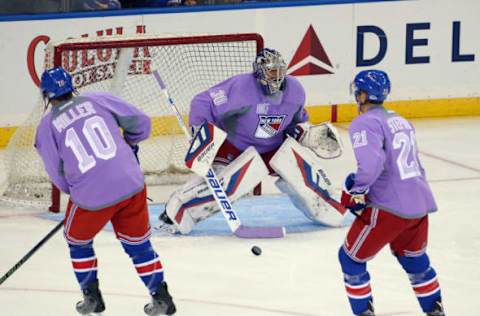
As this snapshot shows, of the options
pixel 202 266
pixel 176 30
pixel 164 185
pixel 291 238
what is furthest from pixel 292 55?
pixel 202 266

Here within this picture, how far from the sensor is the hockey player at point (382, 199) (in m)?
4.34

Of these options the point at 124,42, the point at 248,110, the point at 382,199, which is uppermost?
the point at 124,42

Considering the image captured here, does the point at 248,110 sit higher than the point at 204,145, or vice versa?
the point at 248,110

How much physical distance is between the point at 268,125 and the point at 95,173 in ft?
6.28

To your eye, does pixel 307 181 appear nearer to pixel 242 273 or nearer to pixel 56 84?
pixel 242 273

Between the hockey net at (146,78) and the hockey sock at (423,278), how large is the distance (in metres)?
2.69

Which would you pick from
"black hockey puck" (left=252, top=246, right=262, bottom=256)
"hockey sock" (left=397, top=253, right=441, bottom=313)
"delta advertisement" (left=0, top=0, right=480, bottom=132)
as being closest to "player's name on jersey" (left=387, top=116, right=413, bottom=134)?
"hockey sock" (left=397, top=253, right=441, bottom=313)

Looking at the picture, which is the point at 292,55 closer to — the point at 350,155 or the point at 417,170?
the point at 350,155

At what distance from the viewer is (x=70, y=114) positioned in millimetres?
4527

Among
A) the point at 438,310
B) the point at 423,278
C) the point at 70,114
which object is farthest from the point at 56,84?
the point at 438,310

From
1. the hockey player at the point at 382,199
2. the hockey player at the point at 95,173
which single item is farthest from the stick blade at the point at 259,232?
the hockey player at the point at 382,199

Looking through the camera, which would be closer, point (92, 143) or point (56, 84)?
point (92, 143)

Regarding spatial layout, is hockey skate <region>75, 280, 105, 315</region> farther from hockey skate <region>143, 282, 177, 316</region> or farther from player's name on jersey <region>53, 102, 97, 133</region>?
player's name on jersey <region>53, 102, 97, 133</region>

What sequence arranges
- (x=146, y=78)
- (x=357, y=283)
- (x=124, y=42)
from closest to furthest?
(x=357, y=283), (x=124, y=42), (x=146, y=78)
